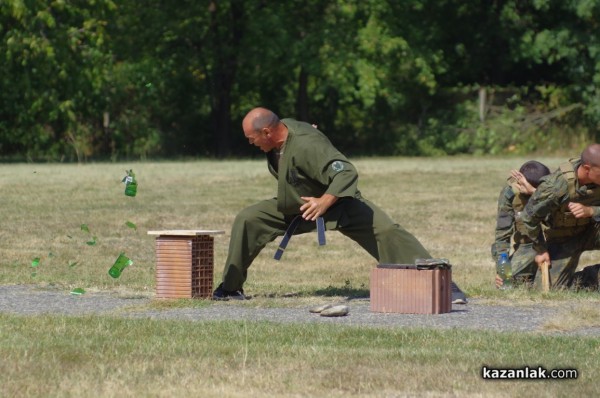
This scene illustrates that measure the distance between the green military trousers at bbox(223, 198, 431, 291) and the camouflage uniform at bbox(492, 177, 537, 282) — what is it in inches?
74.7

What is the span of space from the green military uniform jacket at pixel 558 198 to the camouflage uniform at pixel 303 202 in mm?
1275

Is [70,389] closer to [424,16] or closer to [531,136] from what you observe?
[531,136]

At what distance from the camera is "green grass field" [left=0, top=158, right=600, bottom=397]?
8094 millimetres

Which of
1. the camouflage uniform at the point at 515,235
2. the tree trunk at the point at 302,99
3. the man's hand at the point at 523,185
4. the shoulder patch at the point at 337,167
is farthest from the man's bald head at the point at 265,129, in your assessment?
the tree trunk at the point at 302,99

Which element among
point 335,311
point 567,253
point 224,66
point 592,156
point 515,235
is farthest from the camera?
point 224,66

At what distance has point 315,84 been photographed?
146 ft

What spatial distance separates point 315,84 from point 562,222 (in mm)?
31694

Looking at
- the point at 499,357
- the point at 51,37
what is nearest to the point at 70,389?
the point at 499,357

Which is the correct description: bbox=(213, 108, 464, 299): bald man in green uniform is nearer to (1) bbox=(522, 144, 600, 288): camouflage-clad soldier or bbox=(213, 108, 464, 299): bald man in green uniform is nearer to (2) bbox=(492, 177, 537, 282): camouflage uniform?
(1) bbox=(522, 144, 600, 288): camouflage-clad soldier

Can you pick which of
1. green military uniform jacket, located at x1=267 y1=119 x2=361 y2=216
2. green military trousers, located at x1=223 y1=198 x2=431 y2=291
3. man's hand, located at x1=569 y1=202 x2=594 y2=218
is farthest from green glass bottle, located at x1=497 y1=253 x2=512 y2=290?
green military uniform jacket, located at x1=267 y1=119 x2=361 y2=216

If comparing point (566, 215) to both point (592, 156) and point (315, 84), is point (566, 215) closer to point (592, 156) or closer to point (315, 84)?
point (592, 156)

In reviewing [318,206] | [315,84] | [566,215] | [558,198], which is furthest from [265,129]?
[315,84]

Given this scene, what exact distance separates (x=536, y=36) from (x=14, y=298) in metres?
33.7

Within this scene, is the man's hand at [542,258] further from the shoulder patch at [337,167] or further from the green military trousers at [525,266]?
the shoulder patch at [337,167]
